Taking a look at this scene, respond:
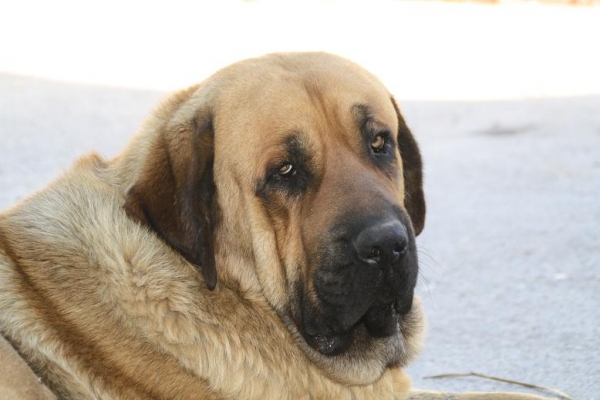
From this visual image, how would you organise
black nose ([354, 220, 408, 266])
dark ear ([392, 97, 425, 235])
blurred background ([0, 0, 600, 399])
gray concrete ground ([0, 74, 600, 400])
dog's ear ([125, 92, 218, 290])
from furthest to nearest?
1. blurred background ([0, 0, 600, 399])
2. gray concrete ground ([0, 74, 600, 400])
3. dark ear ([392, 97, 425, 235])
4. dog's ear ([125, 92, 218, 290])
5. black nose ([354, 220, 408, 266])

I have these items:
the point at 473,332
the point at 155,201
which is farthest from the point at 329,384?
the point at 473,332

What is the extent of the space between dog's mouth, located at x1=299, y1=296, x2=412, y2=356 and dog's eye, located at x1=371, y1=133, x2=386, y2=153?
648 mm

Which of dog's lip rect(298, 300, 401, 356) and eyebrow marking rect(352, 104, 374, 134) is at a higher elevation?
eyebrow marking rect(352, 104, 374, 134)

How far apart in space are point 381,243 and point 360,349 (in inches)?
24.2

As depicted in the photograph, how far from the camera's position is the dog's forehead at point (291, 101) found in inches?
143

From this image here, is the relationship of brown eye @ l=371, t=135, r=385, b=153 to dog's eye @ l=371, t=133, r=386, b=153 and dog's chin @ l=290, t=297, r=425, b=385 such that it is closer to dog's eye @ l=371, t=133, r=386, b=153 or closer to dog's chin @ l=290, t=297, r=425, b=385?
dog's eye @ l=371, t=133, r=386, b=153

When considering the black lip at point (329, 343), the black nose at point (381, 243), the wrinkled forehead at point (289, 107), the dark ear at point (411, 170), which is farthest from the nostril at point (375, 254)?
the dark ear at point (411, 170)

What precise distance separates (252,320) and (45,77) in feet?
35.0

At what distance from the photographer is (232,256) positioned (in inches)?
146

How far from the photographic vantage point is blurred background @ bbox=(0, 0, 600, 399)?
18.6 ft

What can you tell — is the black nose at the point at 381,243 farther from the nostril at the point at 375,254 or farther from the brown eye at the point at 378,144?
the brown eye at the point at 378,144

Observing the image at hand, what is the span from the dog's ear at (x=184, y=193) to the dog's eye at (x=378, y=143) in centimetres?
67

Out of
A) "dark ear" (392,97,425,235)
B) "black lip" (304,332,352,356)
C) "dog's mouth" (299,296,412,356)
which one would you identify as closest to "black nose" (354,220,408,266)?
"dog's mouth" (299,296,412,356)

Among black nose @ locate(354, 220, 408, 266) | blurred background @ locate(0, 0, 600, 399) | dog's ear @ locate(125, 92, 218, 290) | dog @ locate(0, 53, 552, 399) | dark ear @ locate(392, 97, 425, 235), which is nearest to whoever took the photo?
black nose @ locate(354, 220, 408, 266)
